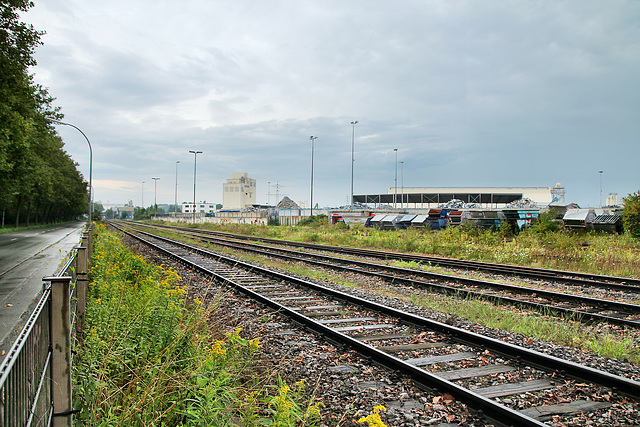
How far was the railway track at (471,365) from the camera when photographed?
14.5 feet

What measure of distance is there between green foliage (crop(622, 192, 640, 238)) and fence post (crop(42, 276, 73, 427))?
25.3 metres

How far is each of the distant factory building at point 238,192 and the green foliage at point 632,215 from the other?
406 feet

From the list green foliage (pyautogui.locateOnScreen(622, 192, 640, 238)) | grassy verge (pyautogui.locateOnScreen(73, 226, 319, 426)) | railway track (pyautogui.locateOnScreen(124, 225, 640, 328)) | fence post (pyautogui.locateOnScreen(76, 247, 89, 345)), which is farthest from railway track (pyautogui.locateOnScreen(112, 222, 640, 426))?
green foliage (pyautogui.locateOnScreen(622, 192, 640, 238))

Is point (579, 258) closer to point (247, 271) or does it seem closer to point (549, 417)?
point (247, 271)

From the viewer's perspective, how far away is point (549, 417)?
4160 mm

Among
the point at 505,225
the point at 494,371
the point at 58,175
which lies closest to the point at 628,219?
the point at 505,225

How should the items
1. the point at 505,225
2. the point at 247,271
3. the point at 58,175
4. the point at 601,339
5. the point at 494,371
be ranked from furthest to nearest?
the point at 58,175, the point at 505,225, the point at 247,271, the point at 601,339, the point at 494,371

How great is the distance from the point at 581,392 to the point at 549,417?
35.1 inches

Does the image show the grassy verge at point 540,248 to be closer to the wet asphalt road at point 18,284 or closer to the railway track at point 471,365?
the railway track at point 471,365

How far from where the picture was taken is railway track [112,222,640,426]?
4.42 metres

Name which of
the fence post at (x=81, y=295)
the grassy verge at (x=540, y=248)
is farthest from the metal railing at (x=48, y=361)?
the grassy verge at (x=540, y=248)

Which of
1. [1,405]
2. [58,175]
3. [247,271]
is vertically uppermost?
[58,175]

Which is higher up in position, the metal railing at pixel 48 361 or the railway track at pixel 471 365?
the metal railing at pixel 48 361

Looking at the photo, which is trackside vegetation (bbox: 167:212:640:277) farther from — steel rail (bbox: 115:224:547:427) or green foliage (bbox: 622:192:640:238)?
steel rail (bbox: 115:224:547:427)
